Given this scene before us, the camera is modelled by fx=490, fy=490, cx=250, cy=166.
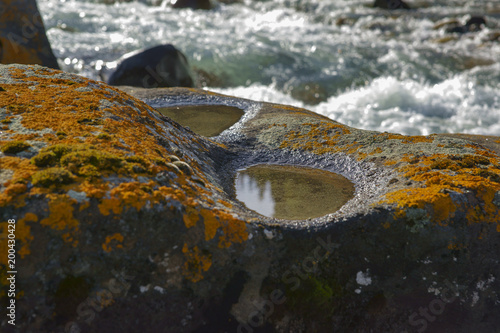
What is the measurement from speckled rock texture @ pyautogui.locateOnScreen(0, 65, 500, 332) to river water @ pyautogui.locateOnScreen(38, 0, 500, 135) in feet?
25.4

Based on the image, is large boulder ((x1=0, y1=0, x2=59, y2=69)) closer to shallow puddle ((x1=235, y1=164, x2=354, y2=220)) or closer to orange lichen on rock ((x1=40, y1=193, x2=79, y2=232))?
shallow puddle ((x1=235, y1=164, x2=354, y2=220))

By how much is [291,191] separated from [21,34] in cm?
784

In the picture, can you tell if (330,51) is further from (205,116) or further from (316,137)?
(316,137)

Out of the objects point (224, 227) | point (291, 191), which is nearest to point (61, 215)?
point (224, 227)

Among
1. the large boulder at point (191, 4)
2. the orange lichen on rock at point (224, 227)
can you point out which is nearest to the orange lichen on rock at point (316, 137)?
the orange lichen on rock at point (224, 227)

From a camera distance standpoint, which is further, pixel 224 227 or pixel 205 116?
pixel 205 116

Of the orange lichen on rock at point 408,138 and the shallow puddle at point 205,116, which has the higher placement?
the orange lichen on rock at point 408,138

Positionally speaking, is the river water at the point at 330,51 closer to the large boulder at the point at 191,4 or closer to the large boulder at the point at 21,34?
the large boulder at the point at 191,4

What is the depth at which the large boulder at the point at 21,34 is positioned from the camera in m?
9.23

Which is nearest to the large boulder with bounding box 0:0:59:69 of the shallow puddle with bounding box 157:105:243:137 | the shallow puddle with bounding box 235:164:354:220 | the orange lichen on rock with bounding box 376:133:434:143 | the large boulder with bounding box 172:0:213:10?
the shallow puddle with bounding box 157:105:243:137

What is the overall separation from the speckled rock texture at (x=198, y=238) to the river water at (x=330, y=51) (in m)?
7.75

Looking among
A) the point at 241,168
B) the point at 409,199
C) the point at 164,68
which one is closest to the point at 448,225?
the point at 409,199

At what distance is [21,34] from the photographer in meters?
9.41

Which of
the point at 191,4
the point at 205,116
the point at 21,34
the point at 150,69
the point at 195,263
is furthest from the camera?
the point at 191,4
